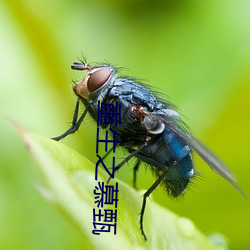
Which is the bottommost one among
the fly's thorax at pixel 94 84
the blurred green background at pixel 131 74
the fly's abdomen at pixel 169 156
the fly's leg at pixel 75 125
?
the blurred green background at pixel 131 74

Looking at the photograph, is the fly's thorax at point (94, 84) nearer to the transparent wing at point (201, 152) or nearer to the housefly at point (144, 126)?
the housefly at point (144, 126)

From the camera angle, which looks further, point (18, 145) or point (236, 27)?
→ point (236, 27)

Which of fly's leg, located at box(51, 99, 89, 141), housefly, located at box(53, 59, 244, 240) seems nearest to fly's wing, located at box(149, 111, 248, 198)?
housefly, located at box(53, 59, 244, 240)

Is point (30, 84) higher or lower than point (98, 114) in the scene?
lower

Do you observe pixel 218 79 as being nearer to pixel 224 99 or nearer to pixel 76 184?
pixel 224 99

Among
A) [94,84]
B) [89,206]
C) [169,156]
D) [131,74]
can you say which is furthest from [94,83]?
[131,74]

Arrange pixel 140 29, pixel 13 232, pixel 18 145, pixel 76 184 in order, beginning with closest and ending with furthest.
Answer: pixel 76 184 < pixel 13 232 < pixel 18 145 < pixel 140 29

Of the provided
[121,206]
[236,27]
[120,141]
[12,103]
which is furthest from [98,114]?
[236,27]

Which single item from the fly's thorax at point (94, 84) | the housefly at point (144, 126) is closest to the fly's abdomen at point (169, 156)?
the housefly at point (144, 126)
